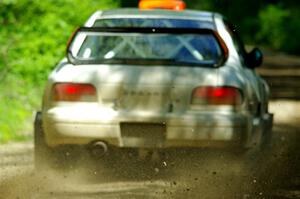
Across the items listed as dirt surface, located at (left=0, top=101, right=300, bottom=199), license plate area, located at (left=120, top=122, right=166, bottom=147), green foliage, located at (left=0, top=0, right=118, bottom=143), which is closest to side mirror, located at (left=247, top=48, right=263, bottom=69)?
dirt surface, located at (left=0, top=101, right=300, bottom=199)

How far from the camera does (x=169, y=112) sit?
809 centimetres

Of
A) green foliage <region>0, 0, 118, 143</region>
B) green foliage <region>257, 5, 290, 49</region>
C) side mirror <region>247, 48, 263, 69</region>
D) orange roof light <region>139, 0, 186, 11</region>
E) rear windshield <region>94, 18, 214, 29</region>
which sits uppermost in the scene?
rear windshield <region>94, 18, 214, 29</region>

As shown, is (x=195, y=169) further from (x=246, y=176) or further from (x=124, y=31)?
(x=124, y=31)

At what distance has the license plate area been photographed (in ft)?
26.5

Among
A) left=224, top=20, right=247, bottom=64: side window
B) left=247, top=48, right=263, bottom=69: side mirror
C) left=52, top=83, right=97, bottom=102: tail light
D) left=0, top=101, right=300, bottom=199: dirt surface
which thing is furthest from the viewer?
left=247, top=48, right=263, bottom=69: side mirror

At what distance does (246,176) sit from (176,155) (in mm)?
760

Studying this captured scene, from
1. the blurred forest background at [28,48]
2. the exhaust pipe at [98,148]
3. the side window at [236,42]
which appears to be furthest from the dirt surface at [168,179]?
the blurred forest background at [28,48]

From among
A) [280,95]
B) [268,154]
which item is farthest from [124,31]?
[280,95]

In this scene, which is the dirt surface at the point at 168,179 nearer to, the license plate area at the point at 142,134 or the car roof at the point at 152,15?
the license plate area at the point at 142,134

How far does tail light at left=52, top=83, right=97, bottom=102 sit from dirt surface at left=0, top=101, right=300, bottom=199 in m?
0.72

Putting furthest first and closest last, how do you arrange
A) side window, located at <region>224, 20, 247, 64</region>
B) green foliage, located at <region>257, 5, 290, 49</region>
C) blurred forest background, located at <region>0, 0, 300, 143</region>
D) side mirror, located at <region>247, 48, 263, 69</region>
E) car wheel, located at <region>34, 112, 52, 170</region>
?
green foliage, located at <region>257, 5, 290, 49</region> → blurred forest background, located at <region>0, 0, 300, 143</region> → side mirror, located at <region>247, 48, 263, 69</region> → side window, located at <region>224, 20, 247, 64</region> → car wheel, located at <region>34, 112, 52, 170</region>

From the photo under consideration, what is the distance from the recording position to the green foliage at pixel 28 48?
41.3 feet

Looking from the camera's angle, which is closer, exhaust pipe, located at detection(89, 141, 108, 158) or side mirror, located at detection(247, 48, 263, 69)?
exhaust pipe, located at detection(89, 141, 108, 158)

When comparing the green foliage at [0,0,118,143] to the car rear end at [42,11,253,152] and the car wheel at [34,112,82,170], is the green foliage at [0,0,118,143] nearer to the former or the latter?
the car wheel at [34,112,82,170]
